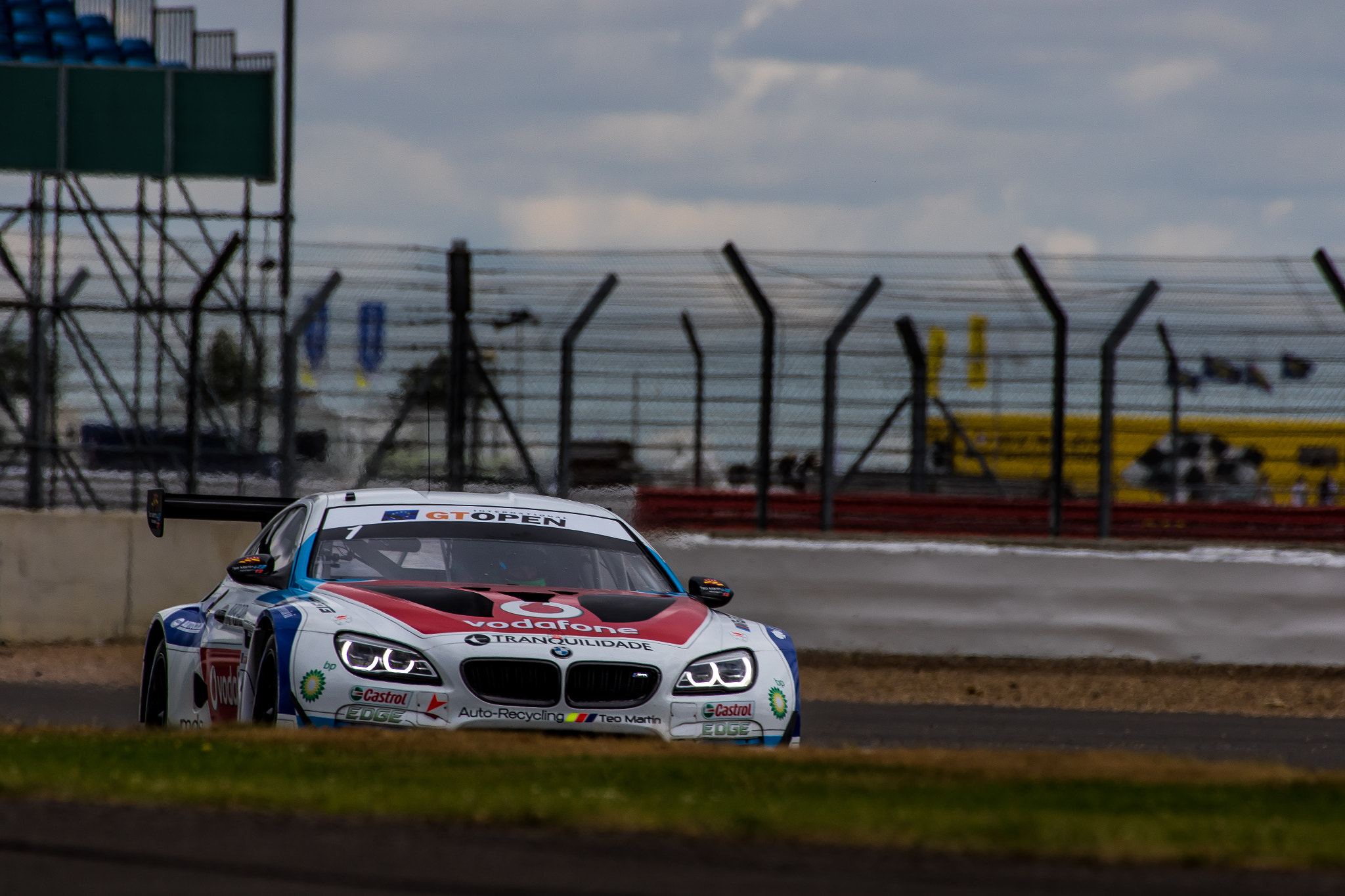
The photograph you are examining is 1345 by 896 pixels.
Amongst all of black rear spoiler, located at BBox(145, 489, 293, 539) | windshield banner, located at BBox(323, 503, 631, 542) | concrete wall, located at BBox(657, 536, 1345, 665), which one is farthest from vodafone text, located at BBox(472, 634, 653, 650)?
concrete wall, located at BBox(657, 536, 1345, 665)

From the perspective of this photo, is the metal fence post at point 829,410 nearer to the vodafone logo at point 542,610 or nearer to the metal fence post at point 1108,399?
the metal fence post at point 1108,399

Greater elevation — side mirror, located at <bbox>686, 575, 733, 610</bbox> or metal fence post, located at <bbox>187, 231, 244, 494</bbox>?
metal fence post, located at <bbox>187, 231, 244, 494</bbox>

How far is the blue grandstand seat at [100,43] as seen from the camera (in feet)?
78.1

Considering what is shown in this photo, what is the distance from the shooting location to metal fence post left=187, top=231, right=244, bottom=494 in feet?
48.8

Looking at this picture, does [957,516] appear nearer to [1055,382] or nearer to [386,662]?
[1055,382]

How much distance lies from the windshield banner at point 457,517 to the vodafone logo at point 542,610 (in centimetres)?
97

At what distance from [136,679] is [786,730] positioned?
6.68 metres

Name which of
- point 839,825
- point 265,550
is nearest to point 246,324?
point 265,550

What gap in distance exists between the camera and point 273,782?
5.96m

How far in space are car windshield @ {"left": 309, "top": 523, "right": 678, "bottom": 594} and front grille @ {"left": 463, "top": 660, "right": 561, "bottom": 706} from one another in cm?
92

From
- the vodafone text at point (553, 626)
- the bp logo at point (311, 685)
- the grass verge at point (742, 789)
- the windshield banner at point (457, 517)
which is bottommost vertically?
the grass verge at point (742, 789)

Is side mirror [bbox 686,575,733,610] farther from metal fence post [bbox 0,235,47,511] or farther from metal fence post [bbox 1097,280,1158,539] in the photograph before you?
metal fence post [bbox 0,235,47,511]

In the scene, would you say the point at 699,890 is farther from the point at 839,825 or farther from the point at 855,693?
the point at 855,693

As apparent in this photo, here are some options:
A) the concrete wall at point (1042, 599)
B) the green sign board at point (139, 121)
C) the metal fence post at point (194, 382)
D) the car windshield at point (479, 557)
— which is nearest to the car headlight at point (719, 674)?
the car windshield at point (479, 557)
